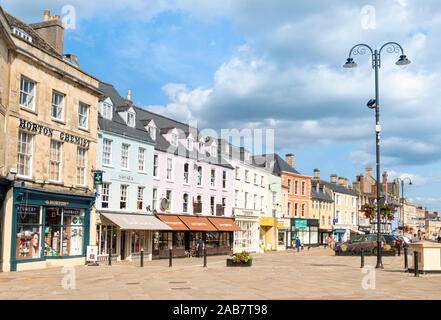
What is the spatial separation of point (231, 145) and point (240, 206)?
22.9 ft

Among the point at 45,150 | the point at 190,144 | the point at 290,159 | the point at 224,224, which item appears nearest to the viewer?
the point at 45,150

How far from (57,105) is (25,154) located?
3.76 metres

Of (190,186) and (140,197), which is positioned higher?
(190,186)

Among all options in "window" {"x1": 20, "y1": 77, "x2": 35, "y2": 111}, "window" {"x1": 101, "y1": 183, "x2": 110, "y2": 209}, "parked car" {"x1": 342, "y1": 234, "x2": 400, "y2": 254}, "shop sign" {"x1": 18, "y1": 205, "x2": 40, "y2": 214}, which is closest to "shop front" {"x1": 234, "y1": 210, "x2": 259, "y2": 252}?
"parked car" {"x1": 342, "y1": 234, "x2": 400, "y2": 254}

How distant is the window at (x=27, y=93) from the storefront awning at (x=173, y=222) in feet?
48.3

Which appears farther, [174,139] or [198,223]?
[198,223]

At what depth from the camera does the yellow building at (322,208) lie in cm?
6906

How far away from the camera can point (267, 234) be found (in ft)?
184

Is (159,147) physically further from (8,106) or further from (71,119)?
(8,106)

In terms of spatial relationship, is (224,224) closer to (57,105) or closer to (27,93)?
(57,105)

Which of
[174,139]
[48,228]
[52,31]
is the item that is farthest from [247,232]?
[52,31]

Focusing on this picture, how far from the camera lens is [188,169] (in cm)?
4088
